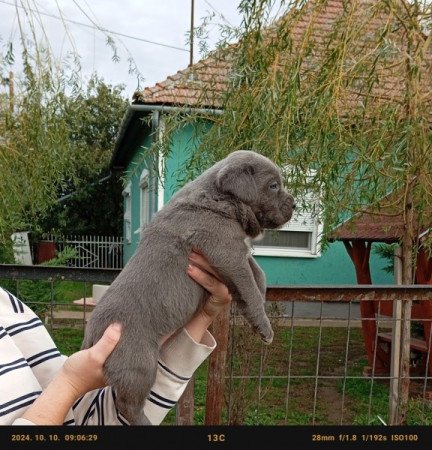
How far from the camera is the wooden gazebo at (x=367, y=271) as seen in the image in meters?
5.43

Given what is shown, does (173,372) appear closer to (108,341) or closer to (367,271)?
(108,341)

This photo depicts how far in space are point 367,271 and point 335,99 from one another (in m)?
4.25

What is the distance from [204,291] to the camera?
6.73 ft

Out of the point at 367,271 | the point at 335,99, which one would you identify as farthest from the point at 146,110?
the point at 335,99

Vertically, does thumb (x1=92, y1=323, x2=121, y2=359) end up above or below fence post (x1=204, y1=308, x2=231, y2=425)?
above

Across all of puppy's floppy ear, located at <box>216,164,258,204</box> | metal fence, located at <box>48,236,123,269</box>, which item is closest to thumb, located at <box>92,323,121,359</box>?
puppy's floppy ear, located at <box>216,164,258,204</box>

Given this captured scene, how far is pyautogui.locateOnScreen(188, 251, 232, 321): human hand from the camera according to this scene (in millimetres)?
2031

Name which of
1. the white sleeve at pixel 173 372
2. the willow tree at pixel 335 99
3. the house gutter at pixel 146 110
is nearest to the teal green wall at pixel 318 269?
the house gutter at pixel 146 110

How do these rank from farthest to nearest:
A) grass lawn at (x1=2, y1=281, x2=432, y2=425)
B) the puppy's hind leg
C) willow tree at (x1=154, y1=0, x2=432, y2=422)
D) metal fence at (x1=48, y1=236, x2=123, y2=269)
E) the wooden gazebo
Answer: metal fence at (x1=48, y1=236, x2=123, y2=269)
the wooden gazebo
grass lawn at (x1=2, y1=281, x2=432, y2=425)
willow tree at (x1=154, y1=0, x2=432, y2=422)
the puppy's hind leg

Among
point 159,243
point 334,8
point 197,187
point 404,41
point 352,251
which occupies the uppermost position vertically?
point 334,8

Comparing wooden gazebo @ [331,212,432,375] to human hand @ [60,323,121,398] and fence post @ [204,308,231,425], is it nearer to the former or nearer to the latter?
fence post @ [204,308,231,425]
